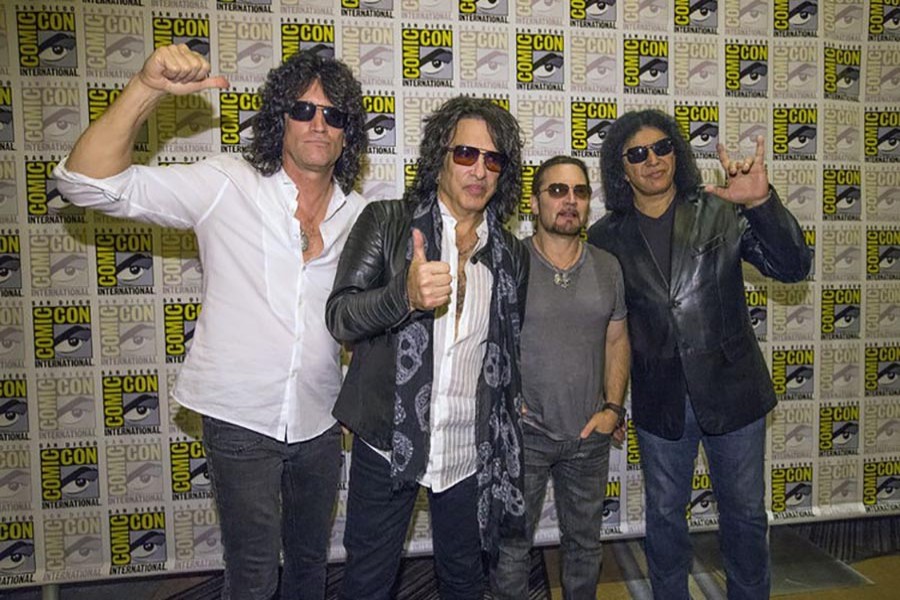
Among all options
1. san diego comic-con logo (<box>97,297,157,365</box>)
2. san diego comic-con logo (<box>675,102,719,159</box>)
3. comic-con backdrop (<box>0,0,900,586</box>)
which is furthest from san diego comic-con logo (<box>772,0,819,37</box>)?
san diego comic-con logo (<box>97,297,157,365</box>)

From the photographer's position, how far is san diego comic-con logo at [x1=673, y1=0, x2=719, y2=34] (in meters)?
3.08

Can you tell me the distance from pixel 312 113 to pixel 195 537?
2.13 metres

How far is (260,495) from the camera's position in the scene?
1828 mm

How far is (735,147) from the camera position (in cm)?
315

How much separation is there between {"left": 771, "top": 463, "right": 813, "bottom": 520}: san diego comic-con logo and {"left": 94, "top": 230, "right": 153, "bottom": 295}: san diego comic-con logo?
3.33m

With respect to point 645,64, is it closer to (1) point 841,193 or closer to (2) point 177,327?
(1) point 841,193

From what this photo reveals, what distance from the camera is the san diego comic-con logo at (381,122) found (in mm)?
2918

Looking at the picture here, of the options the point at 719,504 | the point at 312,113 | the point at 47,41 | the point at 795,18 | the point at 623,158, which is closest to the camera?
the point at 312,113

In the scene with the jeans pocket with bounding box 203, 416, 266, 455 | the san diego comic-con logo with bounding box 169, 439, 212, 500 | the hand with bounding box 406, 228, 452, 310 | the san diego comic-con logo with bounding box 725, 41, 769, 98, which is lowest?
the san diego comic-con logo with bounding box 169, 439, 212, 500

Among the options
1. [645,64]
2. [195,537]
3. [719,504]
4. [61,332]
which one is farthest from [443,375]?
[645,64]

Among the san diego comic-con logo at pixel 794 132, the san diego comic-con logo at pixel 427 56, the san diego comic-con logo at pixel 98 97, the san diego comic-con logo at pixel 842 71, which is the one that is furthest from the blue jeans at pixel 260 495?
the san diego comic-con logo at pixel 842 71

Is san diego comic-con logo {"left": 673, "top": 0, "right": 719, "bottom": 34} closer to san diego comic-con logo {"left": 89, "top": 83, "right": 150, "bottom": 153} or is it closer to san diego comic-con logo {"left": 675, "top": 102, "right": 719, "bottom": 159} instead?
san diego comic-con logo {"left": 675, "top": 102, "right": 719, "bottom": 159}

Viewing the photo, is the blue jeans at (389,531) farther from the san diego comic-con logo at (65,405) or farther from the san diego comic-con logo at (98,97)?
the san diego comic-con logo at (98,97)

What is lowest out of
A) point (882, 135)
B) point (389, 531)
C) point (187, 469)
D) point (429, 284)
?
point (187, 469)
